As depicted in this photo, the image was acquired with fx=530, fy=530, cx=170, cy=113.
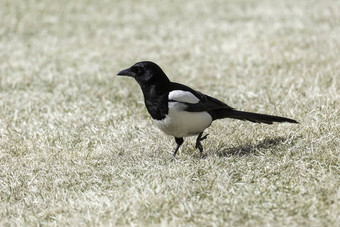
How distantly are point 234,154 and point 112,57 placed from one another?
18.2 ft

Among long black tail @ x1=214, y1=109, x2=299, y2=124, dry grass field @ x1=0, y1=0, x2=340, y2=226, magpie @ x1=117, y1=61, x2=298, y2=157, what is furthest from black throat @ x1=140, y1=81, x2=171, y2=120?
long black tail @ x1=214, y1=109, x2=299, y2=124

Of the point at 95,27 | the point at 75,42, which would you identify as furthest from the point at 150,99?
the point at 95,27

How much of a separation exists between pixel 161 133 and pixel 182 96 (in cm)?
112

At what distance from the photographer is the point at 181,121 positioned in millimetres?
4586

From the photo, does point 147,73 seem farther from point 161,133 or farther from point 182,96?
point 161,133

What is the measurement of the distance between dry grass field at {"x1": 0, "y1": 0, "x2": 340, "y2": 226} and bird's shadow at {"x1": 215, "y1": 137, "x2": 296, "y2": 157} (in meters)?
0.02

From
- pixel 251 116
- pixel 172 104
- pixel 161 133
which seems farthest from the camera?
pixel 161 133

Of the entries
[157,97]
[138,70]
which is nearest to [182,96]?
[157,97]

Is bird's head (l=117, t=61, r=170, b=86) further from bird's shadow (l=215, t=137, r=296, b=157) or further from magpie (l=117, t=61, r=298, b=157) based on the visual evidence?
bird's shadow (l=215, t=137, r=296, b=157)

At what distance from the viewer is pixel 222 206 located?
148 inches

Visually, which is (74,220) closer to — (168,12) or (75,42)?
(75,42)

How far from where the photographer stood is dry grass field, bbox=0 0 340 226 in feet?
12.6

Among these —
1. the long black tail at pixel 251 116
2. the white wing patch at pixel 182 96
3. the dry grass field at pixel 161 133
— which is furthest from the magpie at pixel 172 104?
the dry grass field at pixel 161 133

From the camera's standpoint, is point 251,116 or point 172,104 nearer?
point 172,104
